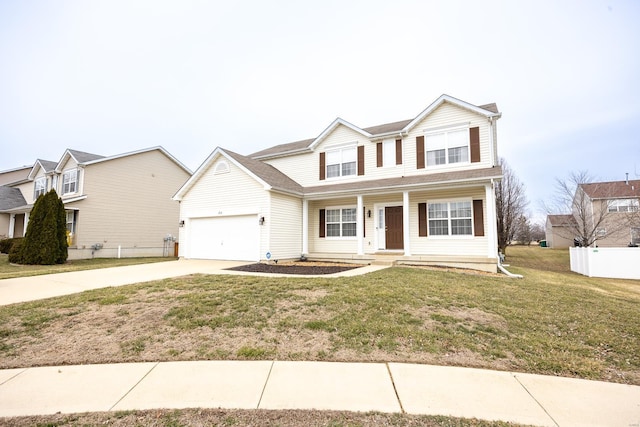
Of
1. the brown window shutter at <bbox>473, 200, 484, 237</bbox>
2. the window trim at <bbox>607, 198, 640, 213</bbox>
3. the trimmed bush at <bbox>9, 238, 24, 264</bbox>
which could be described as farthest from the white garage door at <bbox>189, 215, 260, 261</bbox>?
the window trim at <bbox>607, 198, 640, 213</bbox>

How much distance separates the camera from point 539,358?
3.99 metres

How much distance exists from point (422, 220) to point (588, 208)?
2183cm

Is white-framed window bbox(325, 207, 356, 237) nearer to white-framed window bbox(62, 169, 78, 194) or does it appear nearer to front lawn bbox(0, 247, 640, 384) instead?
front lawn bbox(0, 247, 640, 384)

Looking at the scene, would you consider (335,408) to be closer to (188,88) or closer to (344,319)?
(344,319)

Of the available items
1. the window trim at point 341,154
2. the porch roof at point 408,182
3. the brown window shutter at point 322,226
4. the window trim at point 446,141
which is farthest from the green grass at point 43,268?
the window trim at point 446,141

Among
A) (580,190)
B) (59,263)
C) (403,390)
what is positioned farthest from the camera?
(580,190)

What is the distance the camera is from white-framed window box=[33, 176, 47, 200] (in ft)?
78.8

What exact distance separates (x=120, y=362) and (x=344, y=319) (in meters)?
3.26

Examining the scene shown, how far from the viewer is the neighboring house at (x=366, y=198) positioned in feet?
42.8

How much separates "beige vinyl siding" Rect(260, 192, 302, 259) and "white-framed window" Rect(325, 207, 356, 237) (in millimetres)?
1541

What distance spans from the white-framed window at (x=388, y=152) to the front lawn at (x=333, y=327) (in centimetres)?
883

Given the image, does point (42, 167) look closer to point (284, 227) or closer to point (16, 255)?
point (16, 255)

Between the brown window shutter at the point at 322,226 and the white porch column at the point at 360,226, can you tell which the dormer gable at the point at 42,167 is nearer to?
the brown window shutter at the point at 322,226

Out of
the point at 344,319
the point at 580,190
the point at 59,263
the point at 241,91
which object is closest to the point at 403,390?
the point at 344,319
